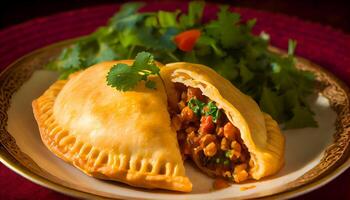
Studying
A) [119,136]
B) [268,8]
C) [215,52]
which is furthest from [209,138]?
[268,8]

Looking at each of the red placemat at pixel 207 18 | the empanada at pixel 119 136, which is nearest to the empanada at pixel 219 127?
the empanada at pixel 119 136

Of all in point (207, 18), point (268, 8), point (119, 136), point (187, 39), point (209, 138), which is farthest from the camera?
point (268, 8)

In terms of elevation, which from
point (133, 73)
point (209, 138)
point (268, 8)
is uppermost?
point (133, 73)

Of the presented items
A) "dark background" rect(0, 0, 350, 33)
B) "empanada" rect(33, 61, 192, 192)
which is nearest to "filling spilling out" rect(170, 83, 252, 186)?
"empanada" rect(33, 61, 192, 192)

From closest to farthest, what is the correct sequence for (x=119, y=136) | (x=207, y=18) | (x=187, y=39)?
(x=119, y=136), (x=187, y=39), (x=207, y=18)

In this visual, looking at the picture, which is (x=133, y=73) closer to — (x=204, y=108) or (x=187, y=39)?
(x=204, y=108)

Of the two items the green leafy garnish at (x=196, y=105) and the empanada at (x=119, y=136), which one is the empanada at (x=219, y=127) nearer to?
the green leafy garnish at (x=196, y=105)

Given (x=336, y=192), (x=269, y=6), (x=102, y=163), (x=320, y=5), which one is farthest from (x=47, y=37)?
(x=320, y=5)
